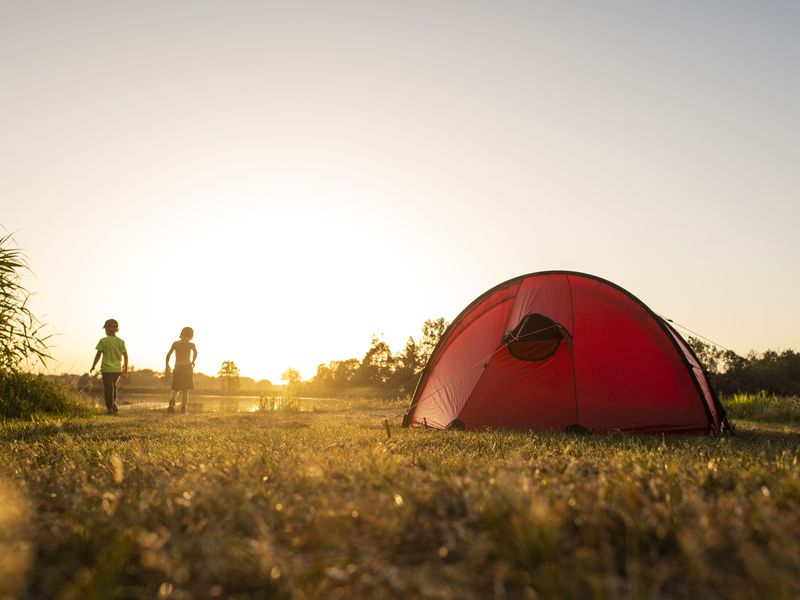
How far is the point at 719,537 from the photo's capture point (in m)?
1.90

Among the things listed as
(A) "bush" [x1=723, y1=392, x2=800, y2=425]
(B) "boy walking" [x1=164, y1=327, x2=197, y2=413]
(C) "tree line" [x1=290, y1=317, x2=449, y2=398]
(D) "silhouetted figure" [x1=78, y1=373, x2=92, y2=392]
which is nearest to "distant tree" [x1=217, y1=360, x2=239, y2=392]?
(C) "tree line" [x1=290, y1=317, x2=449, y2=398]

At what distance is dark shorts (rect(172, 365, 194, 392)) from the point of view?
46.0 feet

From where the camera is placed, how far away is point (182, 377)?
14094mm

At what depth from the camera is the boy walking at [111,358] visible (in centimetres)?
1313

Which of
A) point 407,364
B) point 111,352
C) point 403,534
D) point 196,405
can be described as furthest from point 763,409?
point 407,364

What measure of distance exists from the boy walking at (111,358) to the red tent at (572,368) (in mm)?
8120

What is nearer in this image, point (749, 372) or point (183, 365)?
point (183, 365)

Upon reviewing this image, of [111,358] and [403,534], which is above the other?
[111,358]

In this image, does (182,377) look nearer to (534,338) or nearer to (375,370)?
(534,338)

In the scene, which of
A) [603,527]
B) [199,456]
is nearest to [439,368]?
[199,456]

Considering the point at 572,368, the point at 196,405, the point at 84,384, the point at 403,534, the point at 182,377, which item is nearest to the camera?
the point at 403,534

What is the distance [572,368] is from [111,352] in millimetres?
10522

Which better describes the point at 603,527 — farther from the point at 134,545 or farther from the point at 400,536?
the point at 134,545

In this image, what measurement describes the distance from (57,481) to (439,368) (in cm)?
670
